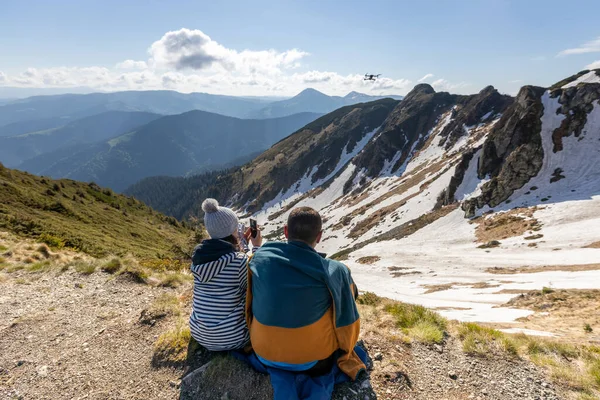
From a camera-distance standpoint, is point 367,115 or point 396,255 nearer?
point 396,255

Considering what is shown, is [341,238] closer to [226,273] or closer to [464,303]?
[464,303]

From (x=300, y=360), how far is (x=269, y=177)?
170444 millimetres

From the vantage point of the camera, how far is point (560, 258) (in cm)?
2469

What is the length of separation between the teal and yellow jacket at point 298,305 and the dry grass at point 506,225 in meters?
36.3

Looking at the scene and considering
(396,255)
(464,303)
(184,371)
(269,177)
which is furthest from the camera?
(269,177)

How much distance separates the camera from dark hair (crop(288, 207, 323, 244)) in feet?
14.9

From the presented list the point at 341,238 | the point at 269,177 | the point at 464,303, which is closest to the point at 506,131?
the point at 341,238

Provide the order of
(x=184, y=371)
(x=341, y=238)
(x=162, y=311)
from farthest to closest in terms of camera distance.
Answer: (x=341, y=238)
(x=162, y=311)
(x=184, y=371)

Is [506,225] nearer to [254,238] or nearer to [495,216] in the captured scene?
[495,216]

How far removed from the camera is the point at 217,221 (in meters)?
5.25

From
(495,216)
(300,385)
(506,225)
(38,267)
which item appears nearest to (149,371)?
(300,385)

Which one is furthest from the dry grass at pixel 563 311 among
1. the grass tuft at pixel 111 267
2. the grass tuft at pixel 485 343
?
the grass tuft at pixel 111 267

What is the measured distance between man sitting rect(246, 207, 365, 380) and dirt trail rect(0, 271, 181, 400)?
2.56 metres

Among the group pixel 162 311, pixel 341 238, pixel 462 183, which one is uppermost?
pixel 162 311
